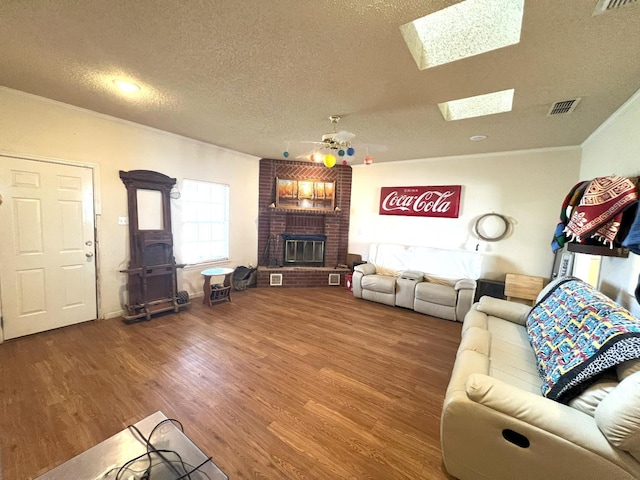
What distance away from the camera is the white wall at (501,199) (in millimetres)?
3623

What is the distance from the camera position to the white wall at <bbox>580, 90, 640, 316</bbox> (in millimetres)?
1795

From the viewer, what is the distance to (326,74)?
1.92m

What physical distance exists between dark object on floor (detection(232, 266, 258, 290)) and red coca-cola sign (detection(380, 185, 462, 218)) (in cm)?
286

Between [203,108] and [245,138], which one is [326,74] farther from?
[245,138]

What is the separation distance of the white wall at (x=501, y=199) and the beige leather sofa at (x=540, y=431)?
9.64ft

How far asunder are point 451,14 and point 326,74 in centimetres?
88

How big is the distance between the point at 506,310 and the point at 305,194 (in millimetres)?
3872

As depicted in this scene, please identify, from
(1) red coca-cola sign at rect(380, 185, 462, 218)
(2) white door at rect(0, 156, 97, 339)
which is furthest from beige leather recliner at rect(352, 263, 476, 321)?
(2) white door at rect(0, 156, 97, 339)

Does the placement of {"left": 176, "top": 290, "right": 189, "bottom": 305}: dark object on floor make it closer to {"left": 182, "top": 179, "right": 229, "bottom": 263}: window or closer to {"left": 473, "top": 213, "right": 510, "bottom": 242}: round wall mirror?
{"left": 182, "top": 179, "right": 229, "bottom": 263}: window

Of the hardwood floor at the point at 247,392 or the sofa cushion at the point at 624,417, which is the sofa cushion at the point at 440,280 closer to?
the hardwood floor at the point at 247,392

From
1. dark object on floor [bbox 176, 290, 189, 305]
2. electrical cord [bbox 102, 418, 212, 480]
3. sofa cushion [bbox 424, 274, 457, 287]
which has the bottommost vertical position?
dark object on floor [bbox 176, 290, 189, 305]

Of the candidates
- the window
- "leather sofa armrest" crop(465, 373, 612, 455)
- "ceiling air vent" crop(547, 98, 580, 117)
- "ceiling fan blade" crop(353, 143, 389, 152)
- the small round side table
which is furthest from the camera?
the window

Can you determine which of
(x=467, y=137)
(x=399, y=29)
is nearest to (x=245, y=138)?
(x=399, y=29)

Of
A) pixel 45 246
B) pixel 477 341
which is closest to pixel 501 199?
pixel 477 341
